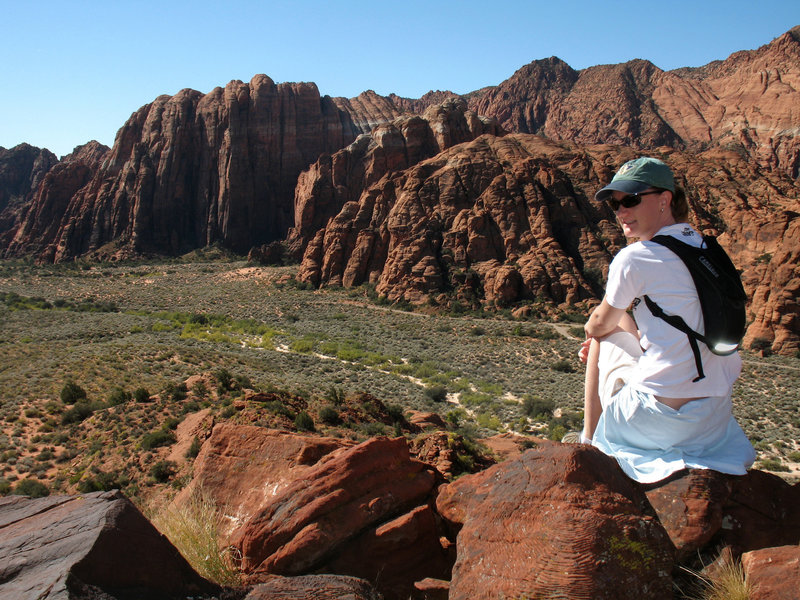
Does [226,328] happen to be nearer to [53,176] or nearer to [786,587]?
[786,587]

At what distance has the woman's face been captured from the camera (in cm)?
329

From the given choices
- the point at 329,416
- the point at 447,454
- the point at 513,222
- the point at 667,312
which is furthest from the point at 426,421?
the point at 513,222

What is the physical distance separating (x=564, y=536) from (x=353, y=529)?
187cm

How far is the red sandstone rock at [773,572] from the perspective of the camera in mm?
2553

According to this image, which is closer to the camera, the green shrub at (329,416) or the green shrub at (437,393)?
the green shrub at (329,416)

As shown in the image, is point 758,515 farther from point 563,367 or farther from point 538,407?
point 563,367

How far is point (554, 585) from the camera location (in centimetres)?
254

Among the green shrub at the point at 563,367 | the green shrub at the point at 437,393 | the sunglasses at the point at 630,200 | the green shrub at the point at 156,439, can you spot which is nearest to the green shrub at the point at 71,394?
the green shrub at the point at 156,439

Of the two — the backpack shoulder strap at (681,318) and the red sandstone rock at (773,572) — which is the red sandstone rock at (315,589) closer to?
the red sandstone rock at (773,572)

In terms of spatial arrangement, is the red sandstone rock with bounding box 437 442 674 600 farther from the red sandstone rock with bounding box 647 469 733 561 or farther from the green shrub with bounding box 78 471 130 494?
the green shrub with bounding box 78 471 130 494

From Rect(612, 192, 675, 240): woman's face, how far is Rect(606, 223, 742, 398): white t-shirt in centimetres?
19

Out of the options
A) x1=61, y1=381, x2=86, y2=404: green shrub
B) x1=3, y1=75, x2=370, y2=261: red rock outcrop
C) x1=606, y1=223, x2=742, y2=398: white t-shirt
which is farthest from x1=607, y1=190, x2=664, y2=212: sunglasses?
x1=3, y1=75, x2=370, y2=261: red rock outcrop

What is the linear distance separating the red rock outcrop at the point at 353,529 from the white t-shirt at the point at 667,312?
6.78ft

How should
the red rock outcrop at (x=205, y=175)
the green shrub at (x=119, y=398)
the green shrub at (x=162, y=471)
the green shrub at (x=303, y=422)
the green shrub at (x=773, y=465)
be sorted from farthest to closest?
1. the red rock outcrop at (x=205, y=175)
2. the green shrub at (x=119, y=398)
3. the green shrub at (x=773, y=465)
4. the green shrub at (x=303, y=422)
5. the green shrub at (x=162, y=471)
